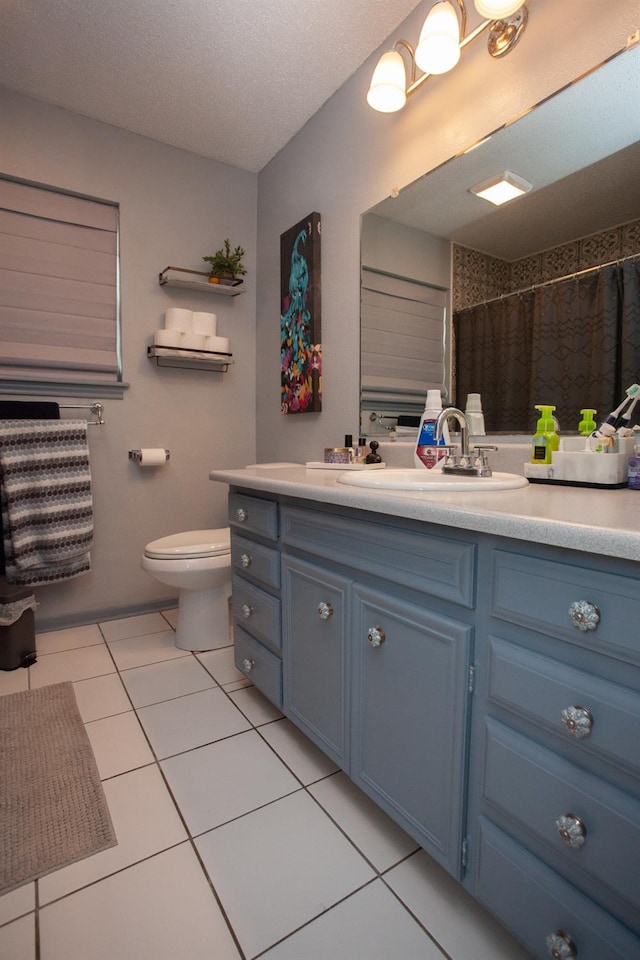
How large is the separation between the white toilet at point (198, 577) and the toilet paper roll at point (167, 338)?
0.94 metres

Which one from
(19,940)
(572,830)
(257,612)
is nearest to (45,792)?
(19,940)

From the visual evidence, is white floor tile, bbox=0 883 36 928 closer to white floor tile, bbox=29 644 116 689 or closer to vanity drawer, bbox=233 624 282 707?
vanity drawer, bbox=233 624 282 707

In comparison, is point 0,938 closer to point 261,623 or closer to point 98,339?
point 261,623

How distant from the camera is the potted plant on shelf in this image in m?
2.46

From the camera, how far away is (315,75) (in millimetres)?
1930

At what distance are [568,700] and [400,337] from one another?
135 cm

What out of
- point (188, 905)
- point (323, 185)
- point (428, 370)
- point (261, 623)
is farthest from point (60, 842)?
point (323, 185)

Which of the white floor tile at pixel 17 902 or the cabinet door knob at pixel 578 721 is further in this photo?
the white floor tile at pixel 17 902

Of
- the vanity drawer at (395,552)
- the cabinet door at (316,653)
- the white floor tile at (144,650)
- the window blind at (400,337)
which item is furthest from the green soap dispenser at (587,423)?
the white floor tile at (144,650)

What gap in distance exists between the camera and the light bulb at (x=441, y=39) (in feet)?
4.37

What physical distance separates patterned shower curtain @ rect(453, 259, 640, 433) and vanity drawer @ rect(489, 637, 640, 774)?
2.44 ft

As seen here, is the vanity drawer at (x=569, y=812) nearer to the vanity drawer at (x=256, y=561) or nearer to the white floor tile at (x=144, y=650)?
the vanity drawer at (x=256, y=561)

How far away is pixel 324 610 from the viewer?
3.90 ft

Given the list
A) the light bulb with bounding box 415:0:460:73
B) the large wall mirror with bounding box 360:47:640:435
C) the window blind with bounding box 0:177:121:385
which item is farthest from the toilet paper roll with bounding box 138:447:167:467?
the light bulb with bounding box 415:0:460:73
